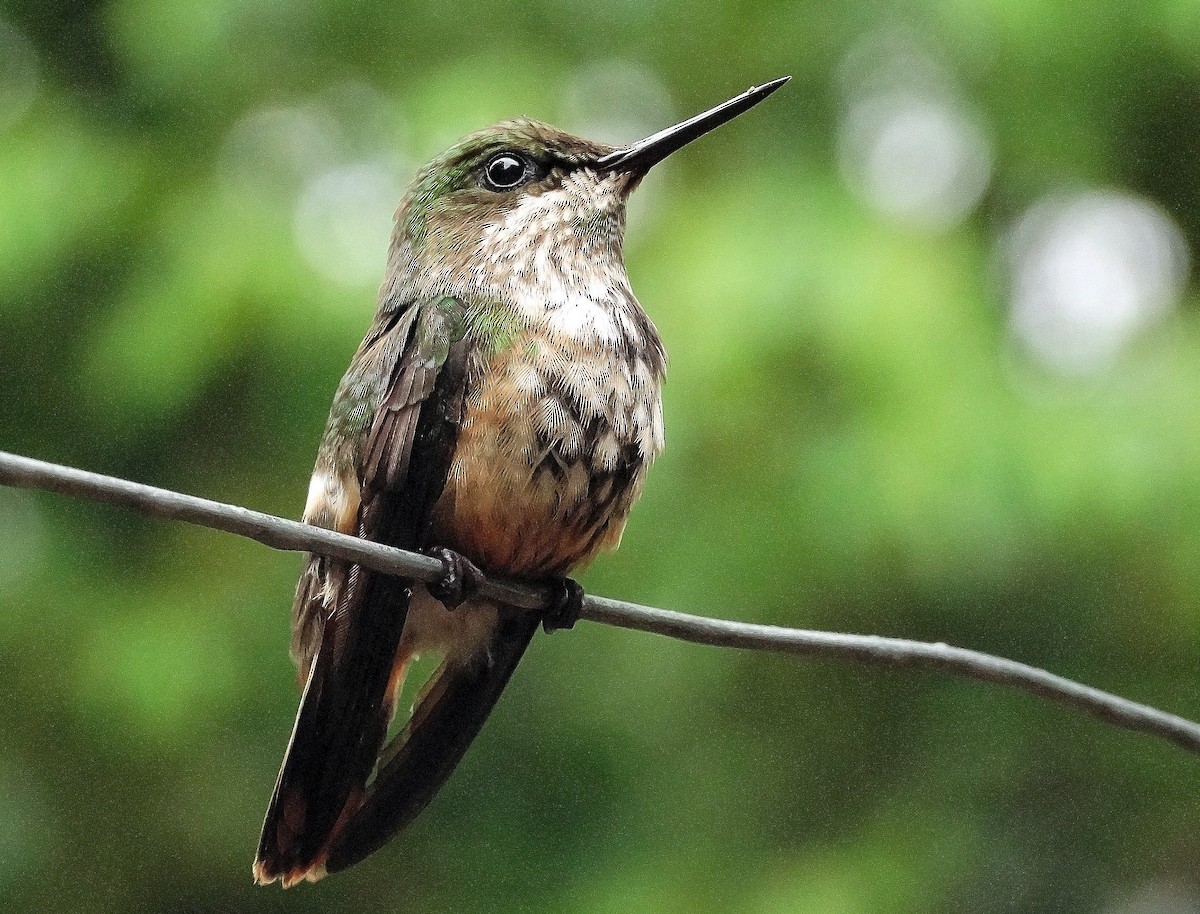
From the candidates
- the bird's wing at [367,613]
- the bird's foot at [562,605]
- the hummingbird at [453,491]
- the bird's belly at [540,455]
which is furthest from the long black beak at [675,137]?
the bird's foot at [562,605]

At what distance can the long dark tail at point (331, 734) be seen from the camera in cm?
236

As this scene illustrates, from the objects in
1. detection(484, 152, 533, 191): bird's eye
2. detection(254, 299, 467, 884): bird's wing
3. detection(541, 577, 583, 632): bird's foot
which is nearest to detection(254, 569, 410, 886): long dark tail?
detection(254, 299, 467, 884): bird's wing

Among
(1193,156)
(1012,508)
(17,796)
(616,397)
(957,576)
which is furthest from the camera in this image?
(1193,156)

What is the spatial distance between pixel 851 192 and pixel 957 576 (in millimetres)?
1200

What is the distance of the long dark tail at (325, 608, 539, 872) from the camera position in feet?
7.88

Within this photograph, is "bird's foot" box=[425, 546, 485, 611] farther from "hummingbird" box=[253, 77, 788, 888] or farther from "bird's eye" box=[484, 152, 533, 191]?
"bird's eye" box=[484, 152, 533, 191]

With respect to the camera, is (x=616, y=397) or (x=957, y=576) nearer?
(x=616, y=397)

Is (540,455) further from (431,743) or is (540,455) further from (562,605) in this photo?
(431,743)

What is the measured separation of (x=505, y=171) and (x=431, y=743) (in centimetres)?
125

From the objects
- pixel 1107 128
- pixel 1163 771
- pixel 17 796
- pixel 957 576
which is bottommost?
pixel 17 796

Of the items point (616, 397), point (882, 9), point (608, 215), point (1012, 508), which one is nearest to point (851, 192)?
point (882, 9)

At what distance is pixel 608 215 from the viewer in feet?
9.84

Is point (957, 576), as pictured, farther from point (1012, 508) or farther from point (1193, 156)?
point (1193, 156)

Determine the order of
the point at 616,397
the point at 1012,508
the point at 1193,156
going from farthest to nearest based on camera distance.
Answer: the point at 1193,156
the point at 1012,508
the point at 616,397
